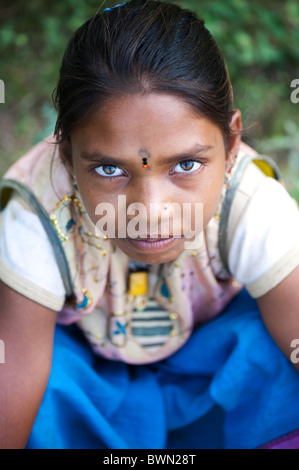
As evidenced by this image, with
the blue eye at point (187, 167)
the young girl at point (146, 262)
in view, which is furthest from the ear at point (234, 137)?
the blue eye at point (187, 167)

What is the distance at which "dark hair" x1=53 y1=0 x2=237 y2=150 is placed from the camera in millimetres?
775

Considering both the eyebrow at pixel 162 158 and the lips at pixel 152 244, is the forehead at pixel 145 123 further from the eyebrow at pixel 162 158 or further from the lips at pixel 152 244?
the lips at pixel 152 244

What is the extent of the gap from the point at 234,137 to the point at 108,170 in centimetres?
26

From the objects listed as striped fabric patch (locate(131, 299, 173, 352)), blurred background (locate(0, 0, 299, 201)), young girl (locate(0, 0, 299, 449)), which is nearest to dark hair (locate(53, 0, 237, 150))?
young girl (locate(0, 0, 299, 449))

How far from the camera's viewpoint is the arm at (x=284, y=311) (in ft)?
3.16

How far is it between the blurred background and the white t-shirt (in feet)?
3.43

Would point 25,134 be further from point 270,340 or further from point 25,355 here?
point 270,340

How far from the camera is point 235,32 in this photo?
2092mm

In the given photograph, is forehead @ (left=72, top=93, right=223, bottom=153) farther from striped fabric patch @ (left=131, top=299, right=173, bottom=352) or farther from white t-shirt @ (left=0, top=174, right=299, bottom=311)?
striped fabric patch @ (left=131, top=299, right=173, bottom=352)

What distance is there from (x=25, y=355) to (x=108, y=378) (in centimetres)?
31

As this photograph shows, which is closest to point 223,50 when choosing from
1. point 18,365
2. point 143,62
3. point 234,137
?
point 234,137

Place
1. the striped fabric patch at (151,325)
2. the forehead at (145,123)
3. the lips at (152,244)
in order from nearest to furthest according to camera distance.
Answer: the forehead at (145,123)
the lips at (152,244)
the striped fabric patch at (151,325)

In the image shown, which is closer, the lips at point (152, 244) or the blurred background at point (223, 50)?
the lips at point (152, 244)

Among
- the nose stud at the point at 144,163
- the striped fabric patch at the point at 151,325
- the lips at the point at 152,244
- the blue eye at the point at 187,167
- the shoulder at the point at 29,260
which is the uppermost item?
the nose stud at the point at 144,163
